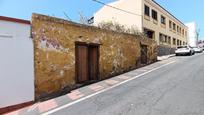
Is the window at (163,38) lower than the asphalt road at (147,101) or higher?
higher

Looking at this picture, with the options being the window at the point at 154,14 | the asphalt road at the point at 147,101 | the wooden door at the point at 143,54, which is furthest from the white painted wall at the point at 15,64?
the window at the point at 154,14

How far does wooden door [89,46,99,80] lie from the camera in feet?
41.1

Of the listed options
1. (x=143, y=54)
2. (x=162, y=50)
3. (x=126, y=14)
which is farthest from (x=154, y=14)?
(x=143, y=54)

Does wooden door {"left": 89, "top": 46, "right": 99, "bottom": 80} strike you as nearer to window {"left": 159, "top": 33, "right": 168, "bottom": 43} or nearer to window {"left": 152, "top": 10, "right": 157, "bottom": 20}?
window {"left": 152, "top": 10, "right": 157, "bottom": 20}

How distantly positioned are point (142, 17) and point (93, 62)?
16.0 m

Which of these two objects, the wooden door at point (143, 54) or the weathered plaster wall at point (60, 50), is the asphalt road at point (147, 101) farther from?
the wooden door at point (143, 54)

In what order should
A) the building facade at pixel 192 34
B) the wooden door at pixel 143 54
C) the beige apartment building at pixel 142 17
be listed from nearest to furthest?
1. the wooden door at pixel 143 54
2. the beige apartment building at pixel 142 17
3. the building facade at pixel 192 34

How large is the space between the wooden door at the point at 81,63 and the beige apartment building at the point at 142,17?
1393 cm

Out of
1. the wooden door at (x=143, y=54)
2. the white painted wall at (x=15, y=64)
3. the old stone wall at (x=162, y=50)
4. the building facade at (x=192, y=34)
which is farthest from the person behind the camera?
the building facade at (x=192, y=34)

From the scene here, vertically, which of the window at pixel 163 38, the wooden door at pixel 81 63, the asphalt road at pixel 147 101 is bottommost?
the asphalt road at pixel 147 101

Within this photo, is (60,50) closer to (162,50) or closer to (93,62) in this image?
(93,62)

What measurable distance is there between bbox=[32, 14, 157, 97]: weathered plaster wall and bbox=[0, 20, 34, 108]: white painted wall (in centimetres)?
36

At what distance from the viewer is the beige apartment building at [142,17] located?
27.3 m

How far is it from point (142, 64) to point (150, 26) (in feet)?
40.7
